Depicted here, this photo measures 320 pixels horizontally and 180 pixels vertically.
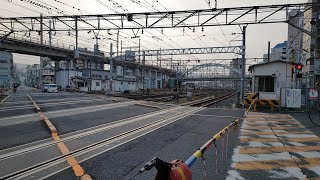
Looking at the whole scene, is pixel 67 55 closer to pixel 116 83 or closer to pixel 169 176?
pixel 116 83

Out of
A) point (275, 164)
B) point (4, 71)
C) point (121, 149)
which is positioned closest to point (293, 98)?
point (275, 164)

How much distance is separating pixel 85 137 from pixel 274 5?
60.5 feet

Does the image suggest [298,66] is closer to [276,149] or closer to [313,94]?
[313,94]

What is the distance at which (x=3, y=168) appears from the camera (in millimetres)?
5941

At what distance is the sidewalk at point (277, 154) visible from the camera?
5.91 m

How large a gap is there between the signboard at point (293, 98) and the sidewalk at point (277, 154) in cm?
754

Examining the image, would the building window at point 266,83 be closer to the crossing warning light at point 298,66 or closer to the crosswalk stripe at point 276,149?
the crossing warning light at point 298,66

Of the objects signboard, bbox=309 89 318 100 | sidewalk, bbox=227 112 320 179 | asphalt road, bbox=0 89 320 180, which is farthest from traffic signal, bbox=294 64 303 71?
sidewalk, bbox=227 112 320 179

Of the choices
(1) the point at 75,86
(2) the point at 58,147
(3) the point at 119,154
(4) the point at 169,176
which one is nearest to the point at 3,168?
(2) the point at 58,147

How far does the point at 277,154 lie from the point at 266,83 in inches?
569

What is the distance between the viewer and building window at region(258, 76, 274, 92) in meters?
20.7

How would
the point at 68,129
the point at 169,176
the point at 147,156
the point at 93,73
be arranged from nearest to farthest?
1. the point at 169,176
2. the point at 147,156
3. the point at 68,129
4. the point at 93,73

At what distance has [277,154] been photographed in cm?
752

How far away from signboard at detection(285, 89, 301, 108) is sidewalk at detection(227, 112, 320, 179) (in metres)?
7.54
